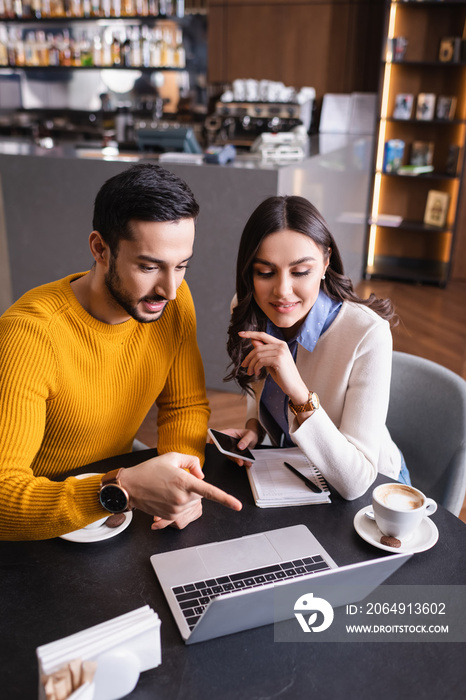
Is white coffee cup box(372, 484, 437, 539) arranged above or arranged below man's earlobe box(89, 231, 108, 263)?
below

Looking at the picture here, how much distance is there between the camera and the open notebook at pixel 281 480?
1.20 meters

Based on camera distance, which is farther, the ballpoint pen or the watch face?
the ballpoint pen

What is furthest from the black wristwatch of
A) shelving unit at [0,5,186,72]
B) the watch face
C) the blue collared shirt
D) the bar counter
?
shelving unit at [0,5,186,72]

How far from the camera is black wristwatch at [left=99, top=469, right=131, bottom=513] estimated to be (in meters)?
1.03

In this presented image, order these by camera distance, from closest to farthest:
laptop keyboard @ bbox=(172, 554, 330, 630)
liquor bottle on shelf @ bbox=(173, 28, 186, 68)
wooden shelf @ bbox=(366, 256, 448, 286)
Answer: laptop keyboard @ bbox=(172, 554, 330, 630) < wooden shelf @ bbox=(366, 256, 448, 286) < liquor bottle on shelf @ bbox=(173, 28, 186, 68)

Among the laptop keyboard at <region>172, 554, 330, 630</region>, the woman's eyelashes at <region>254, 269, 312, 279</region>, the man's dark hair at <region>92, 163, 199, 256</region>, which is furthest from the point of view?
the woman's eyelashes at <region>254, 269, 312, 279</region>

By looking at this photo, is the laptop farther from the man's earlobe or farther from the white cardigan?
the man's earlobe

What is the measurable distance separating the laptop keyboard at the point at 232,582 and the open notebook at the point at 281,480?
176mm

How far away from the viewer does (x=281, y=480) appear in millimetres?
1266

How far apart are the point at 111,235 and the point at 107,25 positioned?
553 centimetres

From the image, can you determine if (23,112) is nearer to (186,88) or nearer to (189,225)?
(186,88)

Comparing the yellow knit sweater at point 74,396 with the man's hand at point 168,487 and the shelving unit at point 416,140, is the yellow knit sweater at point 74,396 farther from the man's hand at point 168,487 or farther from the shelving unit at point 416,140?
the shelving unit at point 416,140

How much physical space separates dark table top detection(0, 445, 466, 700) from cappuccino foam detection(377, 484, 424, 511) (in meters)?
0.08

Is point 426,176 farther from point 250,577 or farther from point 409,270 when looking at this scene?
point 250,577
